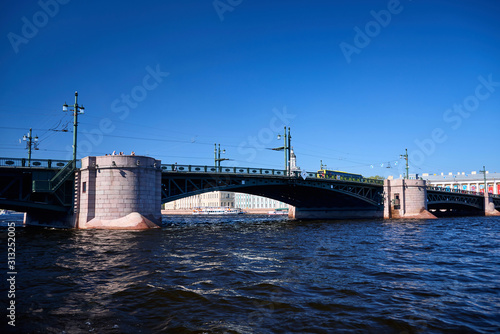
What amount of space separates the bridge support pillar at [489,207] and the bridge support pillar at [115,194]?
78132mm

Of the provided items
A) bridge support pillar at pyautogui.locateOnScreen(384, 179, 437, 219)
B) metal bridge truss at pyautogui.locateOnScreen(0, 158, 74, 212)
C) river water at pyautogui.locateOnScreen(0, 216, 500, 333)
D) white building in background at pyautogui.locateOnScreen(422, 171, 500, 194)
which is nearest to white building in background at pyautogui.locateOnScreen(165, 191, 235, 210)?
white building in background at pyautogui.locateOnScreen(422, 171, 500, 194)

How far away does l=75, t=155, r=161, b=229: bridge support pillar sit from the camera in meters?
32.3

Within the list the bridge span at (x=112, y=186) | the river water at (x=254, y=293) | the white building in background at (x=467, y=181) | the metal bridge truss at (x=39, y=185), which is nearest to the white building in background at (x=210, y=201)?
the white building in background at (x=467, y=181)

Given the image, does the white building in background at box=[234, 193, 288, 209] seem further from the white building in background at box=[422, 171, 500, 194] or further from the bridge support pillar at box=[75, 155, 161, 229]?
the bridge support pillar at box=[75, 155, 161, 229]

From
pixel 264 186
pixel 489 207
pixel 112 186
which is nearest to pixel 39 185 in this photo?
pixel 112 186

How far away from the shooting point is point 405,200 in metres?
62.6

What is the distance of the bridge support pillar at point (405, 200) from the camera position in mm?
61969

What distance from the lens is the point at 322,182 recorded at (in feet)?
177

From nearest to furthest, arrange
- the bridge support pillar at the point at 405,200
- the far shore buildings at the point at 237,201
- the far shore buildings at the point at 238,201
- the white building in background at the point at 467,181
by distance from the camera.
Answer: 1. the bridge support pillar at the point at 405,200
2. the white building in background at the point at 467,181
3. the far shore buildings at the point at 238,201
4. the far shore buildings at the point at 237,201

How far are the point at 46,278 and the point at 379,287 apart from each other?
10.5 meters

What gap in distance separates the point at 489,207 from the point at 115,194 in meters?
82.1

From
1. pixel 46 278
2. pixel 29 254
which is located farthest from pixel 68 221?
pixel 46 278

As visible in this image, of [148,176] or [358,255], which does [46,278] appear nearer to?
[358,255]

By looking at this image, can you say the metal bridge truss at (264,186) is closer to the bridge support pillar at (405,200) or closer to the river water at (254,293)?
the bridge support pillar at (405,200)
